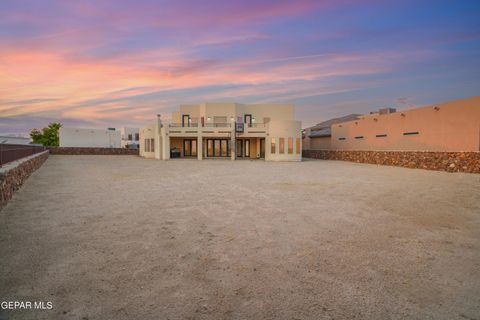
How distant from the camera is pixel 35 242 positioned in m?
4.59

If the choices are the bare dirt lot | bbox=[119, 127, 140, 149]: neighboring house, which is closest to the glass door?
the bare dirt lot

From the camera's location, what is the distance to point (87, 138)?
53.3m

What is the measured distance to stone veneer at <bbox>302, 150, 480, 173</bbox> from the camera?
16.4 meters

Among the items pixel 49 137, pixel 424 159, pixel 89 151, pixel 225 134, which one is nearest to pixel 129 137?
pixel 89 151

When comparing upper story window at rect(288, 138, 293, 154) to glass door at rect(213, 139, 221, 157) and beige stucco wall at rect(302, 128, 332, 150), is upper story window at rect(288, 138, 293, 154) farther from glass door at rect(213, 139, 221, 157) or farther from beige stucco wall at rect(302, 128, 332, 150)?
glass door at rect(213, 139, 221, 157)

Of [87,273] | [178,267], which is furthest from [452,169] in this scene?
[87,273]

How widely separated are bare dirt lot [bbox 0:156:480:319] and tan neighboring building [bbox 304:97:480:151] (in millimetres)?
15134

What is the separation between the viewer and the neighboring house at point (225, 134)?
1225 inches

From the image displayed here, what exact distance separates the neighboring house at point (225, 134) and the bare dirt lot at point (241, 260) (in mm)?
23982

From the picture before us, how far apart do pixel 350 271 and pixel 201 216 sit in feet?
12.3

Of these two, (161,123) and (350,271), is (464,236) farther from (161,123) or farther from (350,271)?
(161,123)

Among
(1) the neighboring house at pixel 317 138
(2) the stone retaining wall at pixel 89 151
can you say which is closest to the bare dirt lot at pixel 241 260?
(1) the neighboring house at pixel 317 138

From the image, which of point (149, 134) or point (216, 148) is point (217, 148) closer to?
point (216, 148)

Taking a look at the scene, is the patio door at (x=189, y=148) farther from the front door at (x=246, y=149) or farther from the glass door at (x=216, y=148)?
the front door at (x=246, y=149)
